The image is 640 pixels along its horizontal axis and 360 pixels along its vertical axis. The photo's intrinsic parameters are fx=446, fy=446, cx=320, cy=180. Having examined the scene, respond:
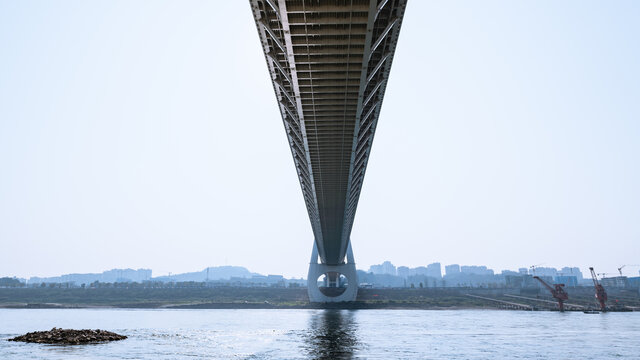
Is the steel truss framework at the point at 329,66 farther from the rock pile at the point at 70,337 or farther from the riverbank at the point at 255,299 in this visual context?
the riverbank at the point at 255,299

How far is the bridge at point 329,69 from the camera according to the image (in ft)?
64.2

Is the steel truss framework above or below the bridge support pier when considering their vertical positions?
above

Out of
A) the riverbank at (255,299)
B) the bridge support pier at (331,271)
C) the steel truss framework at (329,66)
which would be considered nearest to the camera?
the steel truss framework at (329,66)

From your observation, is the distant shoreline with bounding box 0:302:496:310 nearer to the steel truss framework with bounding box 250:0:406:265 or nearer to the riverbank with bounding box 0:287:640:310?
the riverbank with bounding box 0:287:640:310

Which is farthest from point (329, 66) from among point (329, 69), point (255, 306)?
point (255, 306)

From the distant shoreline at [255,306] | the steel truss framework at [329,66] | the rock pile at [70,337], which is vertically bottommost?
the distant shoreline at [255,306]

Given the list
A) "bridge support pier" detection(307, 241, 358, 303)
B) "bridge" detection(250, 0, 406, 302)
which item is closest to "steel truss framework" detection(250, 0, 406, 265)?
"bridge" detection(250, 0, 406, 302)

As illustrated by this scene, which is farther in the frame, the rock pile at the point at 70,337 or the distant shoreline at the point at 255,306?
the distant shoreline at the point at 255,306

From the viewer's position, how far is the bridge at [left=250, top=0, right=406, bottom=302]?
64.2 feet

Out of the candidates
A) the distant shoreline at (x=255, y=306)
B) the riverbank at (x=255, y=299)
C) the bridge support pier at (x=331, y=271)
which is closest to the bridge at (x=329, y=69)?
the bridge support pier at (x=331, y=271)

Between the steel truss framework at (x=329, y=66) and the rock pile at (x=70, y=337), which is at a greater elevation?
the steel truss framework at (x=329, y=66)

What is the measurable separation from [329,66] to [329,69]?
188 mm

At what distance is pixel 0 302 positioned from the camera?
162m

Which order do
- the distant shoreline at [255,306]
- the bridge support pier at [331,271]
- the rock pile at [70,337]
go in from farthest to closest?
the distant shoreline at [255,306], the bridge support pier at [331,271], the rock pile at [70,337]
